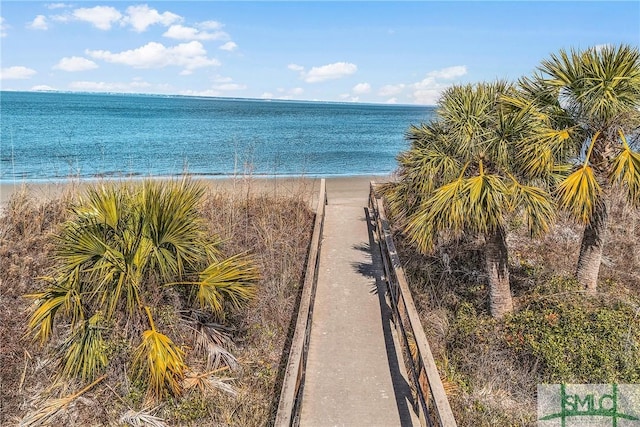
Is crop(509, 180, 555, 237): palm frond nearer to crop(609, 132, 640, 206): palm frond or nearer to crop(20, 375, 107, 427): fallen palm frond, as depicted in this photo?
crop(609, 132, 640, 206): palm frond

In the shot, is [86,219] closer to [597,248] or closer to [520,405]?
[520,405]

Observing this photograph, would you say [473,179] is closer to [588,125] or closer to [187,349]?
[588,125]

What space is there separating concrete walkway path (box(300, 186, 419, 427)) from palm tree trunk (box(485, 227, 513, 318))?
5.99 ft

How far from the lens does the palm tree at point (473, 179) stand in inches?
257

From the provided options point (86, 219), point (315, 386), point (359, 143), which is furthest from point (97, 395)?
point (359, 143)

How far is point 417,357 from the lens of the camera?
5.61 meters

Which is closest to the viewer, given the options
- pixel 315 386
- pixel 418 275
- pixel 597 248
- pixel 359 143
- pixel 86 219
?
pixel 315 386

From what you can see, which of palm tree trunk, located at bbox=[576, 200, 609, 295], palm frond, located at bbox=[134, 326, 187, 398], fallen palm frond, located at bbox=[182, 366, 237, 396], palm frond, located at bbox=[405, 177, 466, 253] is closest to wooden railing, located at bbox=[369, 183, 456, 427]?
palm frond, located at bbox=[405, 177, 466, 253]

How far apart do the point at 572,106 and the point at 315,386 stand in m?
5.82

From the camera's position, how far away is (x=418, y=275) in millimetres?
9438

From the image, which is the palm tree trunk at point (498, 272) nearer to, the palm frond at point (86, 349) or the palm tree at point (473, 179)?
the palm tree at point (473, 179)

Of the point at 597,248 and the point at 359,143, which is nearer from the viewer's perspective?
the point at 597,248

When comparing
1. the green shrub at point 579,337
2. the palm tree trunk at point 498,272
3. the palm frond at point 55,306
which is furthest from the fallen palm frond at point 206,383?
the palm tree trunk at point 498,272

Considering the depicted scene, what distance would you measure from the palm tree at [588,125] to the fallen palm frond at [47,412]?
685cm
